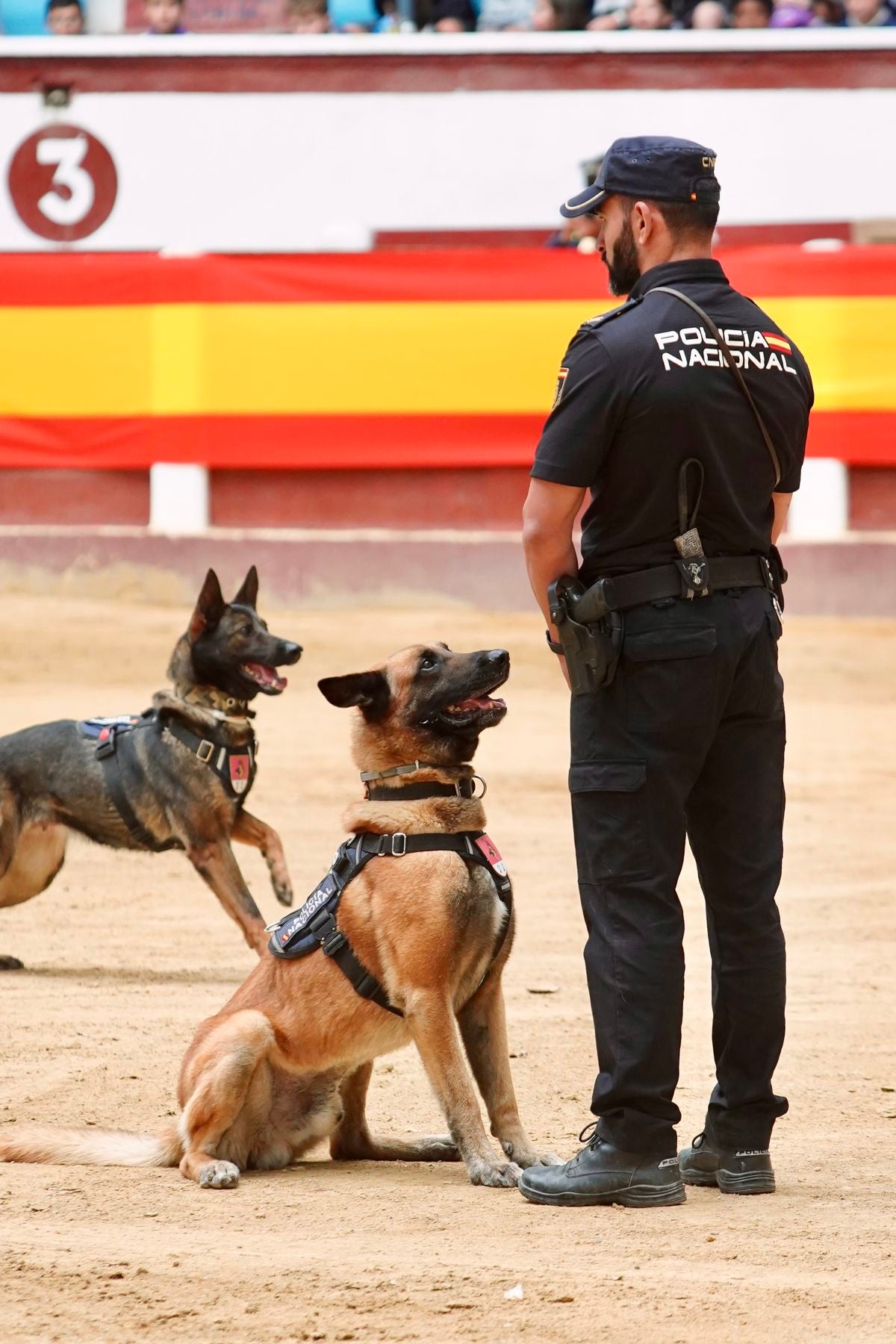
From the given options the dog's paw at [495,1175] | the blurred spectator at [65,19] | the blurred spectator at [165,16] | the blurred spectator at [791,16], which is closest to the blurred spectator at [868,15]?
the blurred spectator at [791,16]

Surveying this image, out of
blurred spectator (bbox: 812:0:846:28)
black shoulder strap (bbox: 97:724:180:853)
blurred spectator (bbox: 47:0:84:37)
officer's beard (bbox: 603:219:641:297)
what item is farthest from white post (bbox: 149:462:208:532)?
officer's beard (bbox: 603:219:641:297)

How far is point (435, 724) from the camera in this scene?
4840mm

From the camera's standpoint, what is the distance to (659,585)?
4141 mm

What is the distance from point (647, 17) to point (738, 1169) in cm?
1311

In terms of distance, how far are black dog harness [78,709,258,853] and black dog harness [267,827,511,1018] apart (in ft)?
8.82

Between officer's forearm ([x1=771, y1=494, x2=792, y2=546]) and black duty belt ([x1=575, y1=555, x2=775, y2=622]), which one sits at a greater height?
officer's forearm ([x1=771, y1=494, x2=792, y2=546])

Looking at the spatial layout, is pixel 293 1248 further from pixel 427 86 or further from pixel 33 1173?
pixel 427 86

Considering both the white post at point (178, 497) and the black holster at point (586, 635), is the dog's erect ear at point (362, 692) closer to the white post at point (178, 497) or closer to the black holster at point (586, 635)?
the black holster at point (586, 635)

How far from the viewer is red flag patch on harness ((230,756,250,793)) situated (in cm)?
750

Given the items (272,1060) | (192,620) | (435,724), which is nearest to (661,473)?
(435,724)

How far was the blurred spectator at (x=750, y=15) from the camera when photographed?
15.7 m

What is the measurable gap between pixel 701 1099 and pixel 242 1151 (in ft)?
4.68

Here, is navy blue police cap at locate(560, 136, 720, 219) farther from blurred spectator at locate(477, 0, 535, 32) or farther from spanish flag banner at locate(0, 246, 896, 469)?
blurred spectator at locate(477, 0, 535, 32)

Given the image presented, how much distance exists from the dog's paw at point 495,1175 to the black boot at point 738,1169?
40 cm
